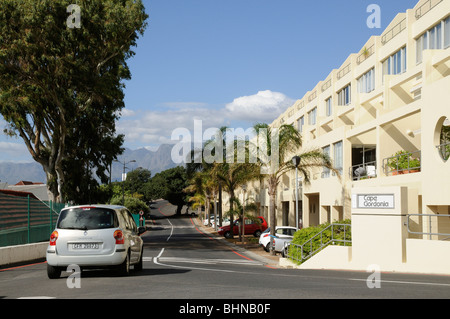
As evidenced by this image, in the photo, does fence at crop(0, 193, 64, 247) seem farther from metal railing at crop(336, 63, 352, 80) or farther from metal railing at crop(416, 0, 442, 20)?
metal railing at crop(336, 63, 352, 80)

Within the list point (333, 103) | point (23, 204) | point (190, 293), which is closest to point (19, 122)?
point (23, 204)

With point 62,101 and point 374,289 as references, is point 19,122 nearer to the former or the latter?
point 62,101

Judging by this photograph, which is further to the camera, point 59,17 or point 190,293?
point 59,17

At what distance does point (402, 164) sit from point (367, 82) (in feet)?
35.1

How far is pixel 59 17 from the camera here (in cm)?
3092

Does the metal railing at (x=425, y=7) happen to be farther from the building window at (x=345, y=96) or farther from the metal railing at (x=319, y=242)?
the metal railing at (x=319, y=242)

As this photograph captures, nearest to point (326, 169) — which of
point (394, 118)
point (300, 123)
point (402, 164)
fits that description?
point (394, 118)

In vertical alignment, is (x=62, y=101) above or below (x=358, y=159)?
above

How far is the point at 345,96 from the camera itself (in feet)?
124

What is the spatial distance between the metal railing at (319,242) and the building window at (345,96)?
656 inches

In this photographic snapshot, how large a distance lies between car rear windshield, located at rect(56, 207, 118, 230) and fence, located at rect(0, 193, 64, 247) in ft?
23.9

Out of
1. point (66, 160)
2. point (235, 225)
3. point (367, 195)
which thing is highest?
point (66, 160)

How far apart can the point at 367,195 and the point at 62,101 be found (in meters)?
20.8

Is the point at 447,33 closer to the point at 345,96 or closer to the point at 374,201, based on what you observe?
the point at 374,201
